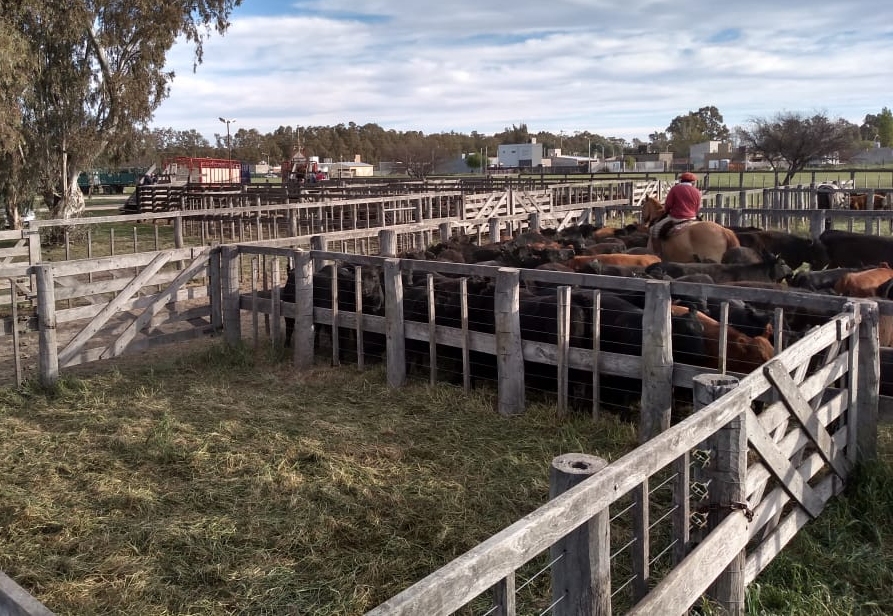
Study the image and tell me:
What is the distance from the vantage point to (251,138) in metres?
131

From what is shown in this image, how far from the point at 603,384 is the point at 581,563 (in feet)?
16.3

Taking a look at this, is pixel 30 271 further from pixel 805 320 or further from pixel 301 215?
pixel 301 215

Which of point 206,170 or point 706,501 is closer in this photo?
point 706,501

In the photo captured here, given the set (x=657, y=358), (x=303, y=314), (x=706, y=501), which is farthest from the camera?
(x=303, y=314)

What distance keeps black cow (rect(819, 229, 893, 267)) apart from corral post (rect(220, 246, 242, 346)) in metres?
9.12

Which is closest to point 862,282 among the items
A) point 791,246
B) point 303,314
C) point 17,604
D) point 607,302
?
point 607,302

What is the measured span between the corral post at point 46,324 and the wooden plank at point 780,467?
7017 mm

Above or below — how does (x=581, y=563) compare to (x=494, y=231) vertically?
below

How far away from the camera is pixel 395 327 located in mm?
8492

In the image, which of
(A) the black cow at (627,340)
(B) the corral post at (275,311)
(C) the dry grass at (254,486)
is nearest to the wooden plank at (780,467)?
(C) the dry grass at (254,486)

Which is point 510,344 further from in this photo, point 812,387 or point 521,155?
point 521,155

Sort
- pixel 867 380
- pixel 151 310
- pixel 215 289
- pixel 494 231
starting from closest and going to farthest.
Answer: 1. pixel 867 380
2. pixel 151 310
3. pixel 215 289
4. pixel 494 231

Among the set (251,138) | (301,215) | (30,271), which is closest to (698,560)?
(30,271)

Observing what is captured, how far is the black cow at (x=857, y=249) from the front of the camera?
40.9ft
